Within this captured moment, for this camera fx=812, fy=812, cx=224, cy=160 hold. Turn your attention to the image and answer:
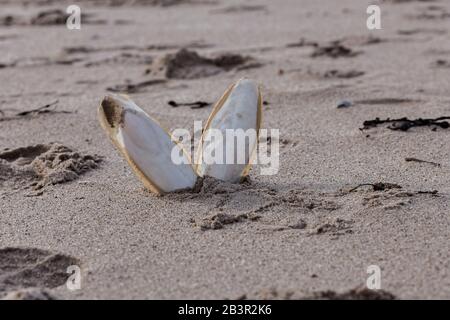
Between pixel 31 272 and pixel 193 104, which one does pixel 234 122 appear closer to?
pixel 31 272

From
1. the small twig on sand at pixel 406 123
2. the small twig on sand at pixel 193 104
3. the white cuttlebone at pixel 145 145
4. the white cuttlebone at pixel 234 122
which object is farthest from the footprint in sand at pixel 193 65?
the white cuttlebone at pixel 145 145

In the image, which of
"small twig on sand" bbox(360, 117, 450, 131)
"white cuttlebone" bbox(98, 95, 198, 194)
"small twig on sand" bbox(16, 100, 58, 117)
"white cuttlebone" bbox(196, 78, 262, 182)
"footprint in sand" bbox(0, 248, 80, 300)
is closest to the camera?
"footprint in sand" bbox(0, 248, 80, 300)

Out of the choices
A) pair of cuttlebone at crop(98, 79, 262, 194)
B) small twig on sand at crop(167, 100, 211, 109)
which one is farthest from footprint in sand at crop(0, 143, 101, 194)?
small twig on sand at crop(167, 100, 211, 109)

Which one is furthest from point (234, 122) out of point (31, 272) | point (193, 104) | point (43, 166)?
point (193, 104)

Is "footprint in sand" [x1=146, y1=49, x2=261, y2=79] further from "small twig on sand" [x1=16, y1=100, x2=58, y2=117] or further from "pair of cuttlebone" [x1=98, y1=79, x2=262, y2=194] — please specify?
"pair of cuttlebone" [x1=98, y1=79, x2=262, y2=194]

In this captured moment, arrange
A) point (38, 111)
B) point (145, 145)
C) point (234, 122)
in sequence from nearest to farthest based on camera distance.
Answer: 1. point (145, 145)
2. point (234, 122)
3. point (38, 111)

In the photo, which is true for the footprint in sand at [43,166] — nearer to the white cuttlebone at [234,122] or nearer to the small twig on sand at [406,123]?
the white cuttlebone at [234,122]
